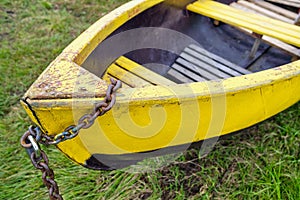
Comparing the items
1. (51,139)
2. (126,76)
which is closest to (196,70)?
(126,76)

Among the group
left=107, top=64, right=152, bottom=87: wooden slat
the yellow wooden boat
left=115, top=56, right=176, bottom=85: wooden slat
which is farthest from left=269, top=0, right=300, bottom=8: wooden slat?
left=107, top=64, right=152, bottom=87: wooden slat

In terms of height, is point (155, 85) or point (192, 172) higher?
point (155, 85)

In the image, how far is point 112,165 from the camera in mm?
2137

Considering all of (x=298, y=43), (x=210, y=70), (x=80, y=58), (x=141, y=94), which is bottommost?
(x=210, y=70)

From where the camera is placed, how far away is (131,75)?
2305mm

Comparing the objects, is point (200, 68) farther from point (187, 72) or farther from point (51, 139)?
point (51, 139)

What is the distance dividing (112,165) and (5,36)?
87.3 inches

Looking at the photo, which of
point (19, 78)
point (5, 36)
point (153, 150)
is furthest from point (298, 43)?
point (5, 36)

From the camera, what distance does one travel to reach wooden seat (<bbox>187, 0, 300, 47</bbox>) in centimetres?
235

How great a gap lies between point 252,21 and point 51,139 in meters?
1.73

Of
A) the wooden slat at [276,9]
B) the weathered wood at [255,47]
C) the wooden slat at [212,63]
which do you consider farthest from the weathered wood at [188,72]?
the wooden slat at [276,9]

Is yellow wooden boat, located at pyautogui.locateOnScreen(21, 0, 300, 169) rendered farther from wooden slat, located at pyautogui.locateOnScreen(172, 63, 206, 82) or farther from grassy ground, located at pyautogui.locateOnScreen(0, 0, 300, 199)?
grassy ground, located at pyautogui.locateOnScreen(0, 0, 300, 199)

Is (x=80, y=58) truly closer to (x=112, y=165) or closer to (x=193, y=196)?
(x=112, y=165)

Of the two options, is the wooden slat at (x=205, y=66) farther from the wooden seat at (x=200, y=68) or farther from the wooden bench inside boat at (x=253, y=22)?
the wooden bench inside boat at (x=253, y=22)
